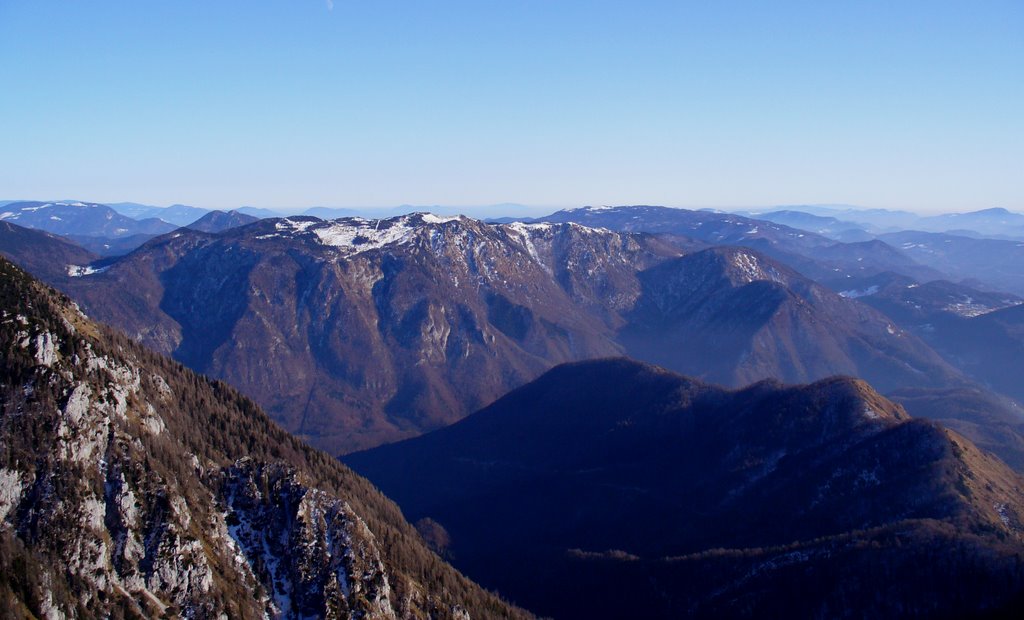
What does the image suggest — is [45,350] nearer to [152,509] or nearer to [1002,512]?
[152,509]

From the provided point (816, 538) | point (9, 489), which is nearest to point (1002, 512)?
point (816, 538)

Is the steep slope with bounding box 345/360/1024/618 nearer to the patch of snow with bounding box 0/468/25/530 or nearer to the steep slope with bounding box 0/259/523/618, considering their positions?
the steep slope with bounding box 0/259/523/618

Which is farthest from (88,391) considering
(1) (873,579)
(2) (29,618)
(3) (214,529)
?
(1) (873,579)

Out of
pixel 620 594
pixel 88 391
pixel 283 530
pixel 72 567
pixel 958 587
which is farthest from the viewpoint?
pixel 620 594

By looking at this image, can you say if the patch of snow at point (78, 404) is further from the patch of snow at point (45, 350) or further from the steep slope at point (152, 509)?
the patch of snow at point (45, 350)

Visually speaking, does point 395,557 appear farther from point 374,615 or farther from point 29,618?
point 29,618

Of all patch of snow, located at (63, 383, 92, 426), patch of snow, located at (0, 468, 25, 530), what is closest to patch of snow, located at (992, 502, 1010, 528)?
patch of snow, located at (63, 383, 92, 426)

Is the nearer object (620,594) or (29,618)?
(29,618)

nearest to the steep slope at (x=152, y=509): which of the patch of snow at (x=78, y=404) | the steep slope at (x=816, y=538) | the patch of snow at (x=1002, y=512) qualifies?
the patch of snow at (x=78, y=404)
